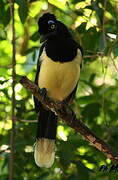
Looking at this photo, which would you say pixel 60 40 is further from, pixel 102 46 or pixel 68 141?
pixel 68 141

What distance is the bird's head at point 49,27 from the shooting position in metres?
4.80

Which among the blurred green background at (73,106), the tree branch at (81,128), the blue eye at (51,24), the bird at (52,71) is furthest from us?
the blue eye at (51,24)

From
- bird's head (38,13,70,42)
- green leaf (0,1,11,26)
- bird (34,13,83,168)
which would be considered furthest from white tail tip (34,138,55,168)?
green leaf (0,1,11,26)

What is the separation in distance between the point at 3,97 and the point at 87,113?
886 millimetres

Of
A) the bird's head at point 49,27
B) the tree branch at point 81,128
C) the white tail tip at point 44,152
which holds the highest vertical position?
the bird's head at point 49,27

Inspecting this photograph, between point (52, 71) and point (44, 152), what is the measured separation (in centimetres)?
78

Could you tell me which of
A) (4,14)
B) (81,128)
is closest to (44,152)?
(81,128)

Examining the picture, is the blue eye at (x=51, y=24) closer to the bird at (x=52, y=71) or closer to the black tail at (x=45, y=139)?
the bird at (x=52, y=71)

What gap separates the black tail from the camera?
4762 millimetres

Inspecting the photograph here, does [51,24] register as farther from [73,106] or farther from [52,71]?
[73,106]

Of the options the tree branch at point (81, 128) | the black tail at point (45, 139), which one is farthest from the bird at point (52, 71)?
the tree branch at point (81, 128)

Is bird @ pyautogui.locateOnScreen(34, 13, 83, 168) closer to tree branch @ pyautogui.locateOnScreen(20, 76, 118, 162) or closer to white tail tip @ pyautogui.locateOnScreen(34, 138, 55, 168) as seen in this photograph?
white tail tip @ pyautogui.locateOnScreen(34, 138, 55, 168)

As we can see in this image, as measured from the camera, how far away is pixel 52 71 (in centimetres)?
469

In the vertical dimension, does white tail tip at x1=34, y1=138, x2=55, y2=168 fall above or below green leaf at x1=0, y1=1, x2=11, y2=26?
below
